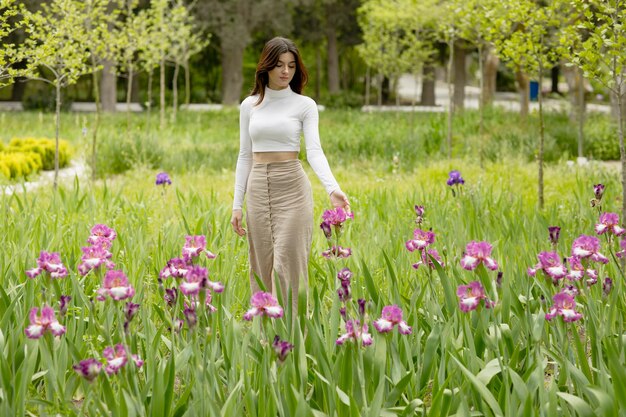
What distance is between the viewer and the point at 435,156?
39.4ft

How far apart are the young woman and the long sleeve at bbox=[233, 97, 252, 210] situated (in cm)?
2

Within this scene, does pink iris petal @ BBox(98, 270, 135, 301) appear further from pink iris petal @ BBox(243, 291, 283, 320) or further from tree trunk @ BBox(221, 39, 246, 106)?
tree trunk @ BBox(221, 39, 246, 106)

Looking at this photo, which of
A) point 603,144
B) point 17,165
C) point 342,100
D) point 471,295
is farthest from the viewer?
Answer: point 342,100

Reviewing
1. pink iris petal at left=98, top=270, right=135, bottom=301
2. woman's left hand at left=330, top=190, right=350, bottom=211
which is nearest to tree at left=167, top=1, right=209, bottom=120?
woman's left hand at left=330, top=190, right=350, bottom=211

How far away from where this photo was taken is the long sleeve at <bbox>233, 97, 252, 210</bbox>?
3.97 metres

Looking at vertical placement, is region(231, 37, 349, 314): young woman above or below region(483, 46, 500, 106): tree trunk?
below

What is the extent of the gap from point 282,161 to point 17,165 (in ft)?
24.4

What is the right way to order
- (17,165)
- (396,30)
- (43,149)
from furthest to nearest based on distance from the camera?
(396,30)
(43,149)
(17,165)

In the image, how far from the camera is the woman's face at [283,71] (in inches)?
149

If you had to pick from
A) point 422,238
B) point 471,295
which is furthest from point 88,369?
point 422,238

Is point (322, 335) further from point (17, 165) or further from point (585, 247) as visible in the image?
point (17, 165)

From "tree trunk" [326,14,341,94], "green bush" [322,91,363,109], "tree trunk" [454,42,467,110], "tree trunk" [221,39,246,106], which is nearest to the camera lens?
"tree trunk" [454,42,467,110]

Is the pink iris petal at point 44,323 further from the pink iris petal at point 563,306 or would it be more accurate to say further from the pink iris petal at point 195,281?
the pink iris petal at point 563,306

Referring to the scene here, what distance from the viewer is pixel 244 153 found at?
4035mm
